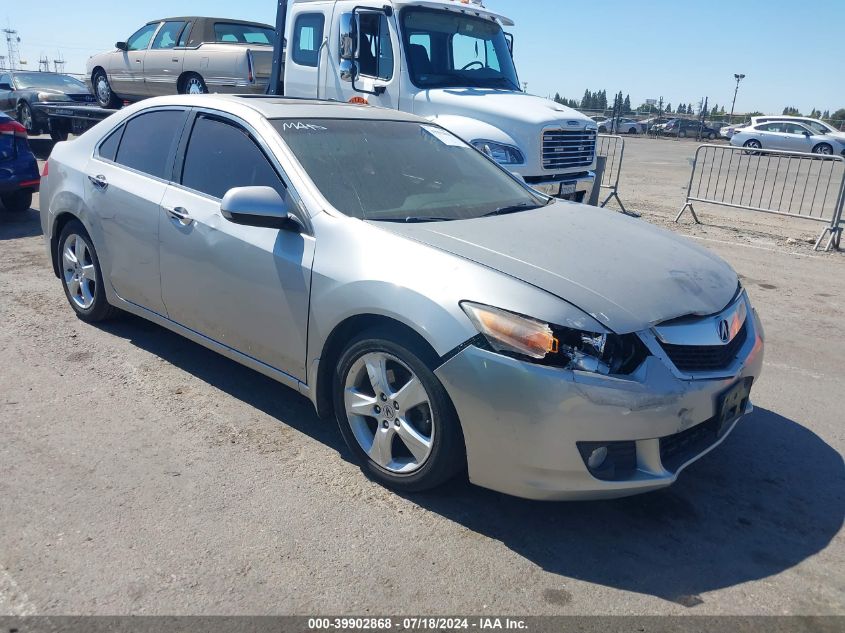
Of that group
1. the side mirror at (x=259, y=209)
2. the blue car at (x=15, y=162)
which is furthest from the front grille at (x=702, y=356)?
the blue car at (x=15, y=162)

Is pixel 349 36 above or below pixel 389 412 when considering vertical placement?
above

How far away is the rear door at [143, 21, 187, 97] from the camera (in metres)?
12.4

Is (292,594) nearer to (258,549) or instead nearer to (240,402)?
(258,549)

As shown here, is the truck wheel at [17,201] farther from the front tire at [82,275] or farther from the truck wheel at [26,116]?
the truck wheel at [26,116]

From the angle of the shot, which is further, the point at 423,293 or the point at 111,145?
the point at 111,145

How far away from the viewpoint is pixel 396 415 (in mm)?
3246

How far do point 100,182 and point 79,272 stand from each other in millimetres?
796

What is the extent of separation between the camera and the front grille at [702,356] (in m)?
3.01

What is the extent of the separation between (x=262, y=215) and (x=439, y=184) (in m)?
1.12

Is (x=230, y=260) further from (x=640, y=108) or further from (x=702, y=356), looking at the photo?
(x=640, y=108)

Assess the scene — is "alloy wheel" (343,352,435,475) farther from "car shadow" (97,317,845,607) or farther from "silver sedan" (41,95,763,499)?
"car shadow" (97,317,845,607)

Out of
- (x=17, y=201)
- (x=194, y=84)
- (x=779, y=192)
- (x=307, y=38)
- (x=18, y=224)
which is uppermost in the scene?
(x=307, y=38)

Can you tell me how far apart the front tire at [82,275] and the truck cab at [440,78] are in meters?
4.04

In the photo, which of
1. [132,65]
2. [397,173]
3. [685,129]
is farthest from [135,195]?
[685,129]
